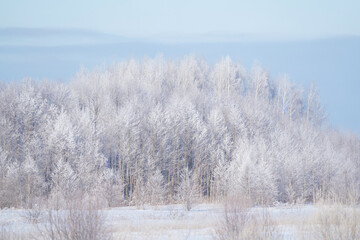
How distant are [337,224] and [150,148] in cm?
4027

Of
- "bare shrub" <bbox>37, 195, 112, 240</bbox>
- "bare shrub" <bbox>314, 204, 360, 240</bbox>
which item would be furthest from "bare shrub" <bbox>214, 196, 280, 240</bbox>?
"bare shrub" <bbox>37, 195, 112, 240</bbox>

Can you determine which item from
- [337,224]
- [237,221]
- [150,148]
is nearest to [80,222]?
[237,221]

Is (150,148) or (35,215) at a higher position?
(150,148)

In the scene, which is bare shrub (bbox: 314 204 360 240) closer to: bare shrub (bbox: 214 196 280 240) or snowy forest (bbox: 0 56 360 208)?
bare shrub (bbox: 214 196 280 240)

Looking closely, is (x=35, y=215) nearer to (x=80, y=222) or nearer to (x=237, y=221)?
(x=80, y=222)

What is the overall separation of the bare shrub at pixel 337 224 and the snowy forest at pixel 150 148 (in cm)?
2251

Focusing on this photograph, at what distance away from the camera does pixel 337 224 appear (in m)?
9.40

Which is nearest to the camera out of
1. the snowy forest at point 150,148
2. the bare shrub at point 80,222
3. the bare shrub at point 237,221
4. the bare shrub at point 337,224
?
the bare shrub at point 80,222

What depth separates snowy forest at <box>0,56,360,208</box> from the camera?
39219mm

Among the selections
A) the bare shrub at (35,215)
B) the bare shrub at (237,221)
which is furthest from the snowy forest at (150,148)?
the bare shrub at (237,221)

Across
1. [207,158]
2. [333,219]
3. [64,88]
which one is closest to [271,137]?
[207,158]

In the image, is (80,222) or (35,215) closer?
(80,222)

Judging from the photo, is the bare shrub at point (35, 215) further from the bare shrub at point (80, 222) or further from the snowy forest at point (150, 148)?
the snowy forest at point (150, 148)

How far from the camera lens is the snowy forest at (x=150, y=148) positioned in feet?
129
